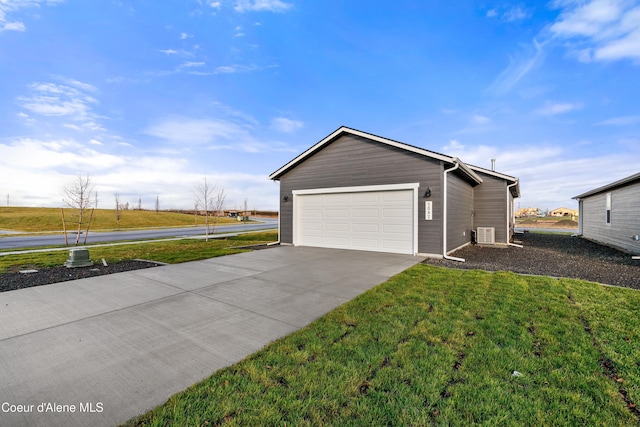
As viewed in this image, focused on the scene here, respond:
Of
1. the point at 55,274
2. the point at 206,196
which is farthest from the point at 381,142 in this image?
the point at 206,196

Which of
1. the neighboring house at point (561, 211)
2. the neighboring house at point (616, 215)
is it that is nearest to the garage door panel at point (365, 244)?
the neighboring house at point (616, 215)

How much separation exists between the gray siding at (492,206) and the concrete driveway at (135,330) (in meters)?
9.61

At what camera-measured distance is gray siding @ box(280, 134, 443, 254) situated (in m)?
8.89

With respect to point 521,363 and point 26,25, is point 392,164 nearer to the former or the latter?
point 521,363

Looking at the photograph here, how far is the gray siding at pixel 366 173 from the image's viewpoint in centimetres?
889

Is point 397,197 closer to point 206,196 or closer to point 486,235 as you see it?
point 486,235

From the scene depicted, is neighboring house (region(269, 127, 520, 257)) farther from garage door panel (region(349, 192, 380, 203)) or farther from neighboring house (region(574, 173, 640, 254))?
neighboring house (region(574, 173, 640, 254))

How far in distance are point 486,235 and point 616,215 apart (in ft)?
17.3

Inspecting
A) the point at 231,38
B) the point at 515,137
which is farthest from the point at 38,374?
the point at 515,137

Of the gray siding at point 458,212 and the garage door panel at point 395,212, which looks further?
the gray siding at point 458,212

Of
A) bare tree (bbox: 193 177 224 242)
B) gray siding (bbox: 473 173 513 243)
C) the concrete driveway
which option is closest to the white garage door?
the concrete driveway

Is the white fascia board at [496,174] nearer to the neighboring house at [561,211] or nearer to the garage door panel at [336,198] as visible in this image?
the garage door panel at [336,198]

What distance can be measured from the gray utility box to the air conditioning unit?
15.5 meters

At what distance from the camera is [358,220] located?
33.8 feet
